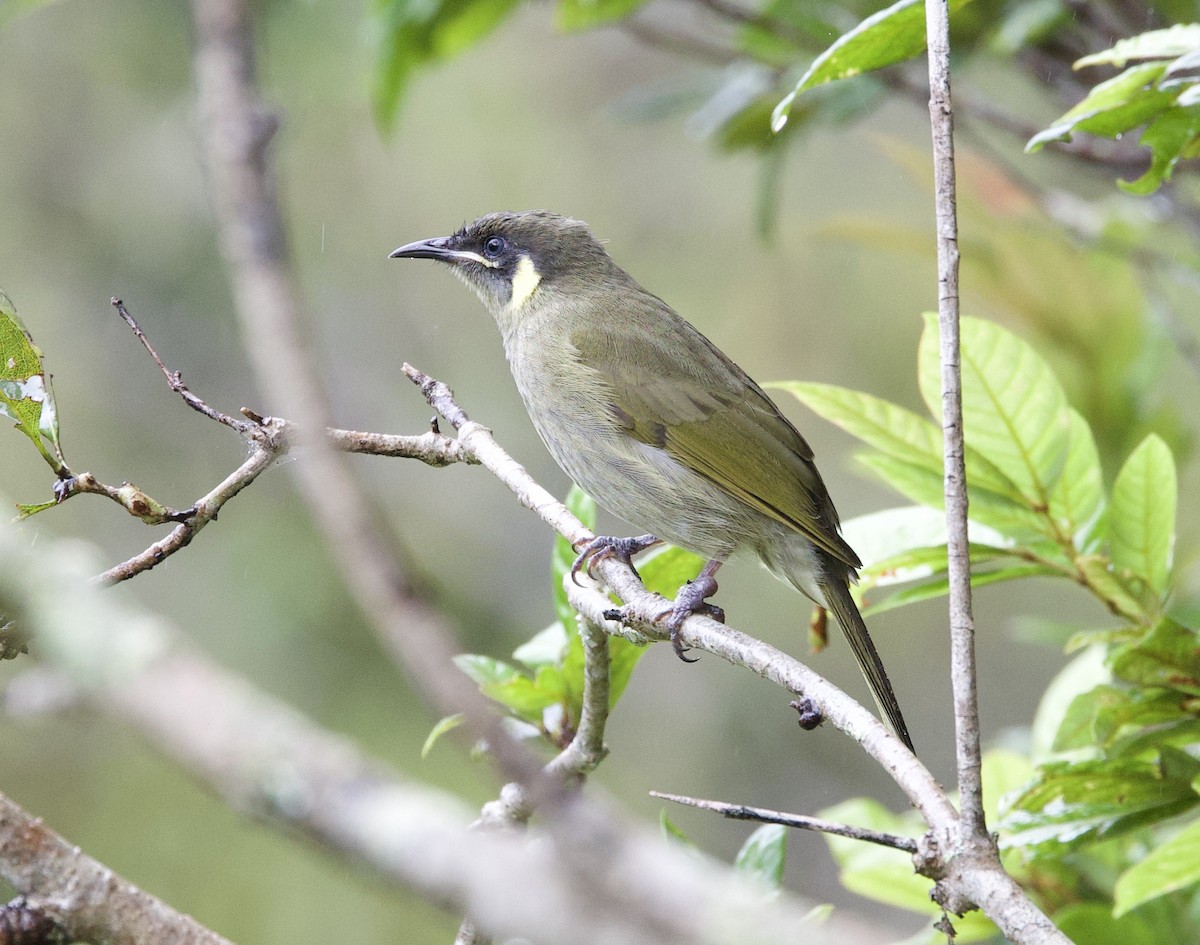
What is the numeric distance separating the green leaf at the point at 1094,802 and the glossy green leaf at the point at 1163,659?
15 cm

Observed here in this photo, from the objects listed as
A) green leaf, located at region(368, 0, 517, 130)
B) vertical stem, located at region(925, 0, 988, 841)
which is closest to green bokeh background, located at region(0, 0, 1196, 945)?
green leaf, located at region(368, 0, 517, 130)

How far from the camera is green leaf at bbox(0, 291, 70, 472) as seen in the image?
6.30 ft

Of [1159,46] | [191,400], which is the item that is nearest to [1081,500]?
[1159,46]

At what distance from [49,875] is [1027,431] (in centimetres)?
184

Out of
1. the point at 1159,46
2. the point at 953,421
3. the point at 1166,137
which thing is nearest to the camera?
the point at 953,421

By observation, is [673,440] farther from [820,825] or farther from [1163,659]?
[820,825]

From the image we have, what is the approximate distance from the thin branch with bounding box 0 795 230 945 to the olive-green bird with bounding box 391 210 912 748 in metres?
2.03

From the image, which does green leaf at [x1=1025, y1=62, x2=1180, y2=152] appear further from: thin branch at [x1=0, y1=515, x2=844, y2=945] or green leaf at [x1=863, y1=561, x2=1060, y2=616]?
thin branch at [x1=0, y1=515, x2=844, y2=945]

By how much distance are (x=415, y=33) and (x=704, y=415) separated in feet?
4.23

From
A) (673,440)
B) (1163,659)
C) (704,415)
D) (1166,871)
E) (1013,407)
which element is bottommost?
(1166,871)

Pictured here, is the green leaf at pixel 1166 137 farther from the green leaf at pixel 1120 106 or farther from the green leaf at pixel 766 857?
the green leaf at pixel 766 857

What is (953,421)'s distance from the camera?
63.9 inches

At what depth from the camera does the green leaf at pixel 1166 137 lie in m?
2.16

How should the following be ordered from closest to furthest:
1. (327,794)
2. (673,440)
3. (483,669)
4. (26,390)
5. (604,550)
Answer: (327,794)
(26,390)
(483,669)
(604,550)
(673,440)
